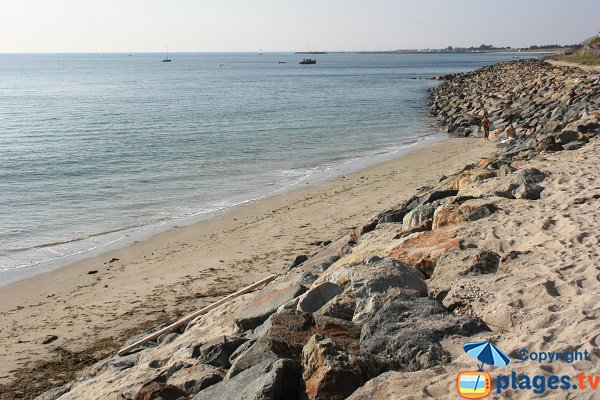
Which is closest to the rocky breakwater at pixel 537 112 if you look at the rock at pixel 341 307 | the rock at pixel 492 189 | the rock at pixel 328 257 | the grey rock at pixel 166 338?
the rock at pixel 492 189

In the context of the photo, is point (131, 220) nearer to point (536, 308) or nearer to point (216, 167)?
point (216, 167)

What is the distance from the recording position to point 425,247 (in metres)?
7.05

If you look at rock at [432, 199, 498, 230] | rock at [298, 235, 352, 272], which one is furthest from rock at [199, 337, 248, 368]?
rock at [432, 199, 498, 230]

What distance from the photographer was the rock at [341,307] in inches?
226

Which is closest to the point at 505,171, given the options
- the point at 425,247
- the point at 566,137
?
the point at 566,137

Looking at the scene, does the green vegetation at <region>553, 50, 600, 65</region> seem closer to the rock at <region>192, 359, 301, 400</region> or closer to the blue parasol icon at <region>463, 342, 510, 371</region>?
the blue parasol icon at <region>463, 342, 510, 371</region>

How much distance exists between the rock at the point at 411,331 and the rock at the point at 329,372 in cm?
30

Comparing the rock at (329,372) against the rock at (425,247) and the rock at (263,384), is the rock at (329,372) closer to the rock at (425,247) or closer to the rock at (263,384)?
the rock at (263,384)

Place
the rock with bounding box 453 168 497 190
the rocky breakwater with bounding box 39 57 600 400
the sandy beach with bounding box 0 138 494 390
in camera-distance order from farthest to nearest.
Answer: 1. the rock with bounding box 453 168 497 190
2. the sandy beach with bounding box 0 138 494 390
3. the rocky breakwater with bounding box 39 57 600 400

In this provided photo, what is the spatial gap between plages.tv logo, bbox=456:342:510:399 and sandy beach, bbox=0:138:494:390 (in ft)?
18.8

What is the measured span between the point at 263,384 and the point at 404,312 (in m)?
1.48

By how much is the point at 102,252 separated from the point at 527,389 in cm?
1118

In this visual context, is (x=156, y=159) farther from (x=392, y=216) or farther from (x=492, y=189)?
(x=492, y=189)

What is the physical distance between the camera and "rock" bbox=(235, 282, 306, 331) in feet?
22.1
